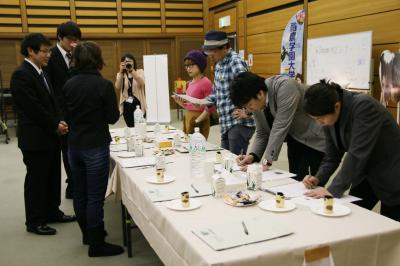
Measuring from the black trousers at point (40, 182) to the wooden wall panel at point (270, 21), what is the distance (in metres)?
4.44

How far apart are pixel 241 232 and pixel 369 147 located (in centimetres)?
70

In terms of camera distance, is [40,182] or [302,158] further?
[40,182]

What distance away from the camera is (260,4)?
6.87 meters

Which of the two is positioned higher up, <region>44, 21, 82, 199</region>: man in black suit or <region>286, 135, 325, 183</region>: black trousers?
<region>44, 21, 82, 199</region>: man in black suit

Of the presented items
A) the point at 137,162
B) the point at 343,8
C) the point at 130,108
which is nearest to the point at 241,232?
the point at 137,162

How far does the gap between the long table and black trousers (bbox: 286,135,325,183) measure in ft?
1.99

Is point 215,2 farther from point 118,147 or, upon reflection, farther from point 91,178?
point 91,178

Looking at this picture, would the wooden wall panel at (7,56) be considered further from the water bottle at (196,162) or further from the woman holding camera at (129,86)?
the water bottle at (196,162)

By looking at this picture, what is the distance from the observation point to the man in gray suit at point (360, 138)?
1.59 m

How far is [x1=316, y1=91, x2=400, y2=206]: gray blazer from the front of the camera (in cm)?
160

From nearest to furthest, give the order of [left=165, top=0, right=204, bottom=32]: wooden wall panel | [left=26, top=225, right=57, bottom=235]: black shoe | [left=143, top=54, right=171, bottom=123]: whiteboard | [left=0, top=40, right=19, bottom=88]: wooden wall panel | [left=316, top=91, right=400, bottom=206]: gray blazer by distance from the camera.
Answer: [left=316, top=91, right=400, bottom=206]: gray blazer
[left=26, top=225, right=57, bottom=235]: black shoe
[left=143, top=54, right=171, bottom=123]: whiteboard
[left=0, top=40, right=19, bottom=88]: wooden wall panel
[left=165, top=0, right=204, bottom=32]: wooden wall panel

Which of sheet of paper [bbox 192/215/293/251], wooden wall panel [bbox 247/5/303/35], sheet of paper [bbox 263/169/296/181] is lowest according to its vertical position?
sheet of paper [bbox 192/215/293/251]

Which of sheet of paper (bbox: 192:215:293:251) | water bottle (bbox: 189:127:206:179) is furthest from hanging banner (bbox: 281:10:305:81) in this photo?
sheet of paper (bbox: 192:215:293:251)

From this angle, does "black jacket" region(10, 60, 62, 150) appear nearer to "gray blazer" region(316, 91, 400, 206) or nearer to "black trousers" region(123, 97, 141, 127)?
"black trousers" region(123, 97, 141, 127)
